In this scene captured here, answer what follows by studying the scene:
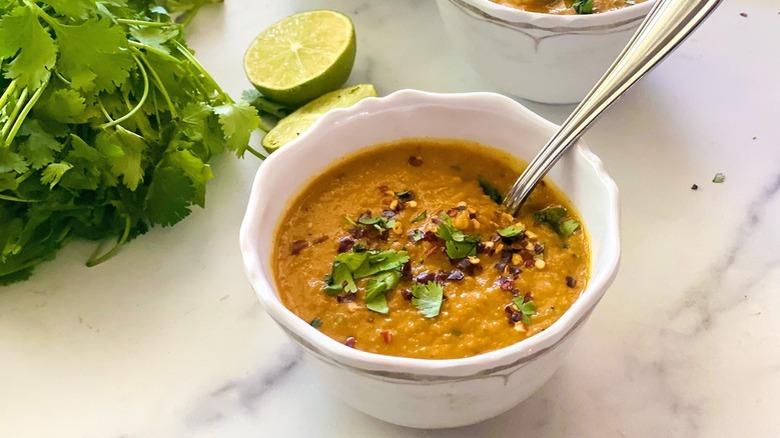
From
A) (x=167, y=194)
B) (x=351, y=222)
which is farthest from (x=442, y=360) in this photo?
(x=167, y=194)

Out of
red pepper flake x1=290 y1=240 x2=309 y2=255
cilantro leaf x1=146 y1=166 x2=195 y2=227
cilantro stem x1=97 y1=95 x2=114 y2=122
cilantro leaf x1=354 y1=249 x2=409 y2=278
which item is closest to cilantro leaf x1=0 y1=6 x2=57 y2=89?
cilantro stem x1=97 y1=95 x2=114 y2=122

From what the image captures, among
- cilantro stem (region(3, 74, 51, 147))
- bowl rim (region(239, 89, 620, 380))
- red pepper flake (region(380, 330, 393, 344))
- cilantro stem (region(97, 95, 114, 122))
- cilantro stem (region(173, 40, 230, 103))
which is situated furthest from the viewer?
→ cilantro stem (region(173, 40, 230, 103))

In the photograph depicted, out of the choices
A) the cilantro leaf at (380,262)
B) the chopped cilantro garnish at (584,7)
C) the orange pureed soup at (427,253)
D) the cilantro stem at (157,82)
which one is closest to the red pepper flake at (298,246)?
the orange pureed soup at (427,253)

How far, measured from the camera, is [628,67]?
1.08m

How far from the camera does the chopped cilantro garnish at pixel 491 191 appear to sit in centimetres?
123

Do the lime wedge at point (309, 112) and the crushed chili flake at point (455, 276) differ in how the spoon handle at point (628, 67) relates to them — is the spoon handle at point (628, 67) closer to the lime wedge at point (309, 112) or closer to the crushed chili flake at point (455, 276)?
the crushed chili flake at point (455, 276)

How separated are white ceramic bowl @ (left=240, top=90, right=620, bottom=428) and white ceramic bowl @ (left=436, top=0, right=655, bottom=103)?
7.8 inches

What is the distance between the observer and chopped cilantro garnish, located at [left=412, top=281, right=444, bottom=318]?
40.6 inches

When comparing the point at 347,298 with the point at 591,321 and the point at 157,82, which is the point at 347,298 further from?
the point at 157,82

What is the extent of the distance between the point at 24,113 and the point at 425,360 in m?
0.84

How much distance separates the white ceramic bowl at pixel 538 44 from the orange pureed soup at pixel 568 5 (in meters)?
0.09

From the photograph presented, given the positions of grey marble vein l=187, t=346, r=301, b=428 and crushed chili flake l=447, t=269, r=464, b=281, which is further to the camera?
grey marble vein l=187, t=346, r=301, b=428

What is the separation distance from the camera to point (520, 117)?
1211 millimetres

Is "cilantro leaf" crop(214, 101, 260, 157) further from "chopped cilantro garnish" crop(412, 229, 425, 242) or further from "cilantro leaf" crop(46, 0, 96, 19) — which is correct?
"chopped cilantro garnish" crop(412, 229, 425, 242)
